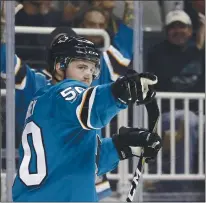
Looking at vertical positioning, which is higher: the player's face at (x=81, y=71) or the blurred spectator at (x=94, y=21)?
→ the blurred spectator at (x=94, y=21)

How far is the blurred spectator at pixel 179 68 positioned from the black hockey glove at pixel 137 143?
1523mm

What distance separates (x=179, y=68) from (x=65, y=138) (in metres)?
2.05

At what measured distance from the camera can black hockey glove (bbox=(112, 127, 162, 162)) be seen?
2277 mm

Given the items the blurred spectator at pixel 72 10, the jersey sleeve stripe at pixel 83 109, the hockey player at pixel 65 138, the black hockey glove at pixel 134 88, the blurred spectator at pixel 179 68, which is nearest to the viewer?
the black hockey glove at pixel 134 88

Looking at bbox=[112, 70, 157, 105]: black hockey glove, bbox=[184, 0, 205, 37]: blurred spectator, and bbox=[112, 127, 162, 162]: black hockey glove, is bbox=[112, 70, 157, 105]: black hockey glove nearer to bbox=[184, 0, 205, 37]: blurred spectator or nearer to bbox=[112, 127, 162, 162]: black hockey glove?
bbox=[112, 127, 162, 162]: black hockey glove

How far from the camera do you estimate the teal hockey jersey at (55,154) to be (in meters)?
2.30

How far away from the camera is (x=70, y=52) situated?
2.48 meters

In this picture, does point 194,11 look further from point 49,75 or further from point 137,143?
point 137,143

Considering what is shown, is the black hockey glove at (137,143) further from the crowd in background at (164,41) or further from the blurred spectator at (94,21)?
the blurred spectator at (94,21)

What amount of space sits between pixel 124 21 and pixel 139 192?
1048 millimetres

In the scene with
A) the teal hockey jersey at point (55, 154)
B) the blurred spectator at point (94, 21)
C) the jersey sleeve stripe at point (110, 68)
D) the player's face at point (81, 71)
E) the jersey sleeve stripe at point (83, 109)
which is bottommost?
the teal hockey jersey at point (55, 154)

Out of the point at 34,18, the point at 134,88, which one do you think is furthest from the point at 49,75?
the point at 134,88

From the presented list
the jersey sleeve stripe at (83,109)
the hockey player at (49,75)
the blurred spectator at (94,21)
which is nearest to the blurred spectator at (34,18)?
the blurred spectator at (94,21)

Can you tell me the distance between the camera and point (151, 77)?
1.97 meters
